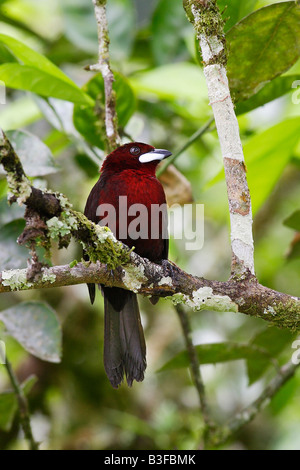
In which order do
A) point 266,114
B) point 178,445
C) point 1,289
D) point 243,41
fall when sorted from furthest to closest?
point 266,114 → point 178,445 → point 243,41 → point 1,289

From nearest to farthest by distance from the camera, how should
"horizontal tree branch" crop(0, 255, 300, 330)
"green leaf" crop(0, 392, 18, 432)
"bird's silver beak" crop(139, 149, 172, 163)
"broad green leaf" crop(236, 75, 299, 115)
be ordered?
"horizontal tree branch" crop(0, 255, 300, 330), "broad green leaf" crop(236, 75, 299, 115), "bird's silver beak" crop(139, 149, 172, 163), "green leaf" crop(0, 392, 18, 432)

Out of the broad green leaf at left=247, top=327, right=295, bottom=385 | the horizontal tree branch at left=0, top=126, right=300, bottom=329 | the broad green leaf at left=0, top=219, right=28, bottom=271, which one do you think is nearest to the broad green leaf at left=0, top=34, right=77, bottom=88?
the broad green leaf at left=0, top=219, right=28, bottom=271

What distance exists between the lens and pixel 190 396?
182 inches

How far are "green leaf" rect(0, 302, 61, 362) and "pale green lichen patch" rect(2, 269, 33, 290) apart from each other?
3.06 feet

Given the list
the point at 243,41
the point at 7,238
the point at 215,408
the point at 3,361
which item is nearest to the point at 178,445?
the point at 215,408

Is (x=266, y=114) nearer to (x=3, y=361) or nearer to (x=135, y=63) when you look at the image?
(x=135, y=63)

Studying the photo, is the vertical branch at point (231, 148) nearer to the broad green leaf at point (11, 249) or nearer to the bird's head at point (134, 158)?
the bird's head at point (134, 158)

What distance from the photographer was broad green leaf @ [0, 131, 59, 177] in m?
2.64

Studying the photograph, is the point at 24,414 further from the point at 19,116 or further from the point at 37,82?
the point at 19,116

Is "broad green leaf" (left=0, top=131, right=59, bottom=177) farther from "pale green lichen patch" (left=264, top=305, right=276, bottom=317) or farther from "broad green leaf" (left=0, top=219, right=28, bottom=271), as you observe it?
"pale green lichen patch" (left=264, top=305, right=276, bottom=317)

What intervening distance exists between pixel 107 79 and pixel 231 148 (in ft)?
3.24

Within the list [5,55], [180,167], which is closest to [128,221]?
[5,55]

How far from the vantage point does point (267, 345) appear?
307 centimetres

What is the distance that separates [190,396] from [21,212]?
2509 millimetres
